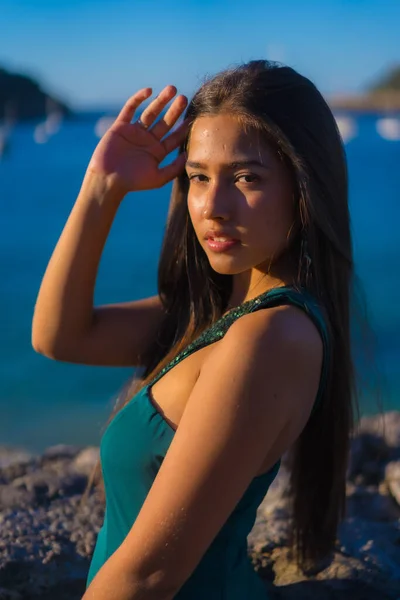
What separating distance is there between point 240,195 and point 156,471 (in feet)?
2.07

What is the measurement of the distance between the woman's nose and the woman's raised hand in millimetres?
424

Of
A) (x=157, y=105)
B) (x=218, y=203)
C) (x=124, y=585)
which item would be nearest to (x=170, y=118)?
(x=157, y=105)

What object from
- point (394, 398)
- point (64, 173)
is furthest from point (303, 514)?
point (64, 173)

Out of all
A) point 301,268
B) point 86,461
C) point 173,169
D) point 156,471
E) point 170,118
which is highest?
point 170,118

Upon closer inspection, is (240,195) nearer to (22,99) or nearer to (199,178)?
(199,178)

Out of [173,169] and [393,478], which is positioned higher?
[173,169]

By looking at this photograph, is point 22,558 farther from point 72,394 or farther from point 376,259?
point 376,259

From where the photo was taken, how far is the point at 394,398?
10.3 meters

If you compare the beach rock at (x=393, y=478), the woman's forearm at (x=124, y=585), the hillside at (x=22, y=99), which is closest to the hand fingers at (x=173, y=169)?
the woman's forearm at (x=124, y=585)

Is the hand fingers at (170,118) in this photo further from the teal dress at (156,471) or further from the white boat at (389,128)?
the white boat at (389,128)

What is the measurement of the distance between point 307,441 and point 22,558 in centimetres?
86

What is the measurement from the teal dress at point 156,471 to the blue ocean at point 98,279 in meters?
0.59

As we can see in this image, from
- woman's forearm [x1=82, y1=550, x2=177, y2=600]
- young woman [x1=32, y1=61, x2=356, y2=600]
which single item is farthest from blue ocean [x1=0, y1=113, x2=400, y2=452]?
woman's forearm [x1=82, y1=550, x2=177, y2=600]

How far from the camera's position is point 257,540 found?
271 centimetres
